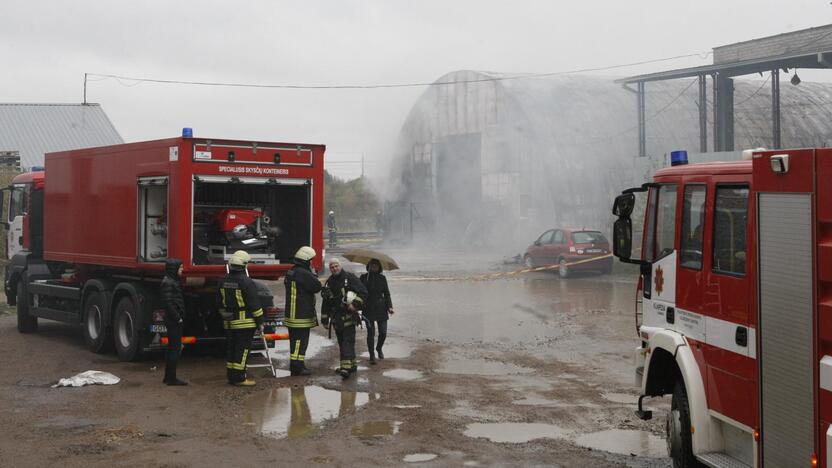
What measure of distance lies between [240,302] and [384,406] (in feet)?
7.75

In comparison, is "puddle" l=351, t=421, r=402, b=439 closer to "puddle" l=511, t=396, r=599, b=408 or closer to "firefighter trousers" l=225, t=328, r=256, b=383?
"puddle" l=511, t=396, r=599, b=408

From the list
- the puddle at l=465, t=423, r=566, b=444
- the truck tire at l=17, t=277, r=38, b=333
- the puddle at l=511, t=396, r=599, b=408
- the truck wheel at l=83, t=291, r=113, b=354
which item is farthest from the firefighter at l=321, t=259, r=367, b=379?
the truck tire at l=17, t=277, r=38, b=333

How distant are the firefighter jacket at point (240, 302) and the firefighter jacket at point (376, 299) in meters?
1.91

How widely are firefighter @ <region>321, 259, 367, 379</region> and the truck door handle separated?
620 cm

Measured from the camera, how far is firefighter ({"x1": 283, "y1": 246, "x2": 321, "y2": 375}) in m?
11.2

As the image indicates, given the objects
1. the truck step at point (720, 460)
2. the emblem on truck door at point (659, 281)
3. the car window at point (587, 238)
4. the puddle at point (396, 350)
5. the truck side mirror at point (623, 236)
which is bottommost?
the puddle at point (396, 350)

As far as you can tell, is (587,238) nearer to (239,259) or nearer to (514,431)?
(239,259)

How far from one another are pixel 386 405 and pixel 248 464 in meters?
2.51

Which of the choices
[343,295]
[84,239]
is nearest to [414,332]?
[343,295]

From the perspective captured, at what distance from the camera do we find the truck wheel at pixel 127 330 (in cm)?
1208

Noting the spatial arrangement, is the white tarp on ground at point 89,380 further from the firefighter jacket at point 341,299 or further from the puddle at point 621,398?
the puddle at point 621,398

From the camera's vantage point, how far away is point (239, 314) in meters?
10.8

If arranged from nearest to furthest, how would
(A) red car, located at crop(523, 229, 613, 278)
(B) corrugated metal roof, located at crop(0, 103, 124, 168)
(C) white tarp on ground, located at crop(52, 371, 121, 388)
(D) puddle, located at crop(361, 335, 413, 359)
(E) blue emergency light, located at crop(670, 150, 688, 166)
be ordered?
1. (E) blue emergency light, located at crop(670, 150, 688, 166)
2. (C) white tarp on ground, located at crop(52, 371, 121, 388)
3. (D) puddle, located at crop(361, 335, 413, 359)
4. (A) red car, located at crop(523, 229, 613, 278)
5. (B) corrugated metal roof, located at crop(0, 103, 124, 168)

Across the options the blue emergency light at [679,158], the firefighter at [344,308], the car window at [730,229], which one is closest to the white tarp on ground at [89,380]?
the firefighter at [344,308]
